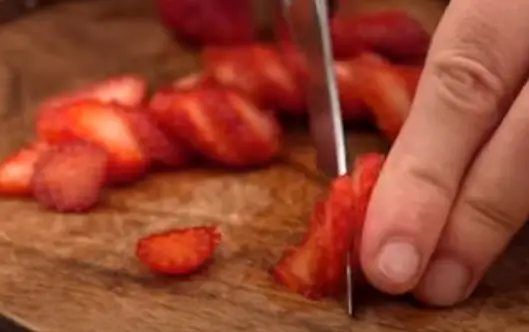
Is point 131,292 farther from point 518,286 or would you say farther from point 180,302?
point 518,286

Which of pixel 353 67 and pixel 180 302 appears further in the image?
pixel 353 67

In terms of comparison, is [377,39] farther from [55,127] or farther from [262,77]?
[55,127]

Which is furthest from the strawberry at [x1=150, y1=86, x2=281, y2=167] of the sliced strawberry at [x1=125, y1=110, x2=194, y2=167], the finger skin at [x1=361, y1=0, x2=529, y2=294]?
the finger skin at [x1=361, y1=0, x2=529, y2=294]

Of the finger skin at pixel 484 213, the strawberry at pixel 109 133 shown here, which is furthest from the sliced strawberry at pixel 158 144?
the finger skin at pixel 484 213

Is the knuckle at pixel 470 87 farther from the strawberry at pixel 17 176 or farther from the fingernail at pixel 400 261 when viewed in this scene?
the strawberry at pixel 17 176

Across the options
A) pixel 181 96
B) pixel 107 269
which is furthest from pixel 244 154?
pixel 107 269

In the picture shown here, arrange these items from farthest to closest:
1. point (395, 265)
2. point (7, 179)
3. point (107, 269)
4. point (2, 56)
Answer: point (2, 56) → point (7, 179) → point (107, 269) → point (395, 265)

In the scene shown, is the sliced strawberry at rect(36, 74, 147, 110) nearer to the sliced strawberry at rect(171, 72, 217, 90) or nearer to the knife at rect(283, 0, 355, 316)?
the sliced strawberry at rect(171, 72, 217, 90)
